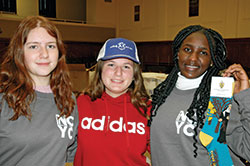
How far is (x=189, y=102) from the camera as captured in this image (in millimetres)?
1546

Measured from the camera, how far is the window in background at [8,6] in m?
9.16

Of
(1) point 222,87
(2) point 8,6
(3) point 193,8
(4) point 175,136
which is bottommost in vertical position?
(4) point 175,136

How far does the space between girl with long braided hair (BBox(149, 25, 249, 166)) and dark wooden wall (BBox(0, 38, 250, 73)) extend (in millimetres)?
4986

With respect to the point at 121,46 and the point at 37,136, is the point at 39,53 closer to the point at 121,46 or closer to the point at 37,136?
the point at 37,136

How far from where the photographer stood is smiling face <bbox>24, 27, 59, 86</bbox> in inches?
56.6

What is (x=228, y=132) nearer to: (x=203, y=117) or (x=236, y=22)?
(x=203, y=117)

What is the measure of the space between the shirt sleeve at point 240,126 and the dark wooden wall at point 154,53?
5.06 m

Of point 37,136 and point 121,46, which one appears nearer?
point 37,136

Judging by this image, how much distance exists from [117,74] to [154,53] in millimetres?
6843

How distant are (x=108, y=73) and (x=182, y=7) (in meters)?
6.45

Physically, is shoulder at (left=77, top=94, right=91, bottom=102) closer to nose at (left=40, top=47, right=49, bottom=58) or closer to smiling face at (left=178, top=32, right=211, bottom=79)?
nose at (left=40, top=47, right=49, bottom=58)

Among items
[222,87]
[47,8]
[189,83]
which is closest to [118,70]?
[189,83]

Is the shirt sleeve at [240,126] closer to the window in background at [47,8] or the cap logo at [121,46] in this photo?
the cap logo at [121,46]

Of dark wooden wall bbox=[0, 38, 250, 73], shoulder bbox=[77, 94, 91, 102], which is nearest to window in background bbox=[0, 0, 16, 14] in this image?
dark wooden wall bbox=[0, 38, 250, 73]
